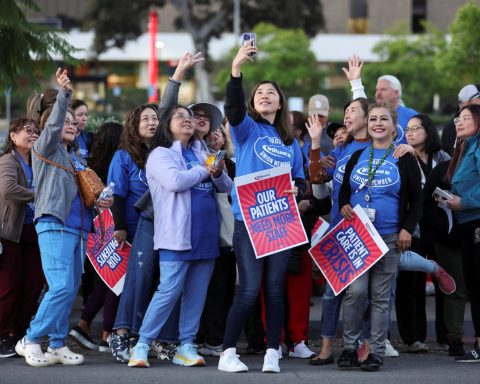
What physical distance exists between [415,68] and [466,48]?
22.1 meters

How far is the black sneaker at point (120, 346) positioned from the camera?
7911 millimetres

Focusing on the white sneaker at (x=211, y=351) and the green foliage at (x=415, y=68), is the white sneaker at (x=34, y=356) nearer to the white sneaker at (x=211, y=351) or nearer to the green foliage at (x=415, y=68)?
the white sneaker at (x=211, y=351)

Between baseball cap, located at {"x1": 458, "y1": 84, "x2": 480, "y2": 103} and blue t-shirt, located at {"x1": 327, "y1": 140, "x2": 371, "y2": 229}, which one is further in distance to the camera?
baseball cap, located at {"x1": 458, "y1": 84, "x2": 480, "y2": 103}

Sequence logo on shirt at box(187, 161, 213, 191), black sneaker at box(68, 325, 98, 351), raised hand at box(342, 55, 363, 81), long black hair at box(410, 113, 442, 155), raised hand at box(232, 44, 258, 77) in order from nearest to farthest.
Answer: raised hand at box(232, 44, 258, 77), logo on shirt at box(187, 161, 213, 191), black sneaker at box(68, 325, 98, 351), raised hand at box(342, 55, 363, 81), long black hair at box(410, 113, 442, 155)

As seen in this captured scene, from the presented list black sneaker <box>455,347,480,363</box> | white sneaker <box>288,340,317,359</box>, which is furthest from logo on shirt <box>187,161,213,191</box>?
black sneaker <box>455,347,480,363</box>

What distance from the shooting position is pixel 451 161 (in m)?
8.35

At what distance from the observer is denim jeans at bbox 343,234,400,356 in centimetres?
759

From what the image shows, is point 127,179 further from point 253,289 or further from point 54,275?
point 253,289

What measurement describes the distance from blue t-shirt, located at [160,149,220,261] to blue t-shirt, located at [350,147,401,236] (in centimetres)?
112

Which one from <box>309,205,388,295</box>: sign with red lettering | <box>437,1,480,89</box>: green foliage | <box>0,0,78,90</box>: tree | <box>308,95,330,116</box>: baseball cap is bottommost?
<box>309,205,388,295</box>: sign with red lettering

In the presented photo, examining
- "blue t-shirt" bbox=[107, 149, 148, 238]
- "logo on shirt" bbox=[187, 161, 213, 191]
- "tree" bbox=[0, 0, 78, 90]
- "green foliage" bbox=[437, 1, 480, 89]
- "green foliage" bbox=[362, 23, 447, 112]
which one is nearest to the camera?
"logo on shirt" bbox=[187, 161, 213, 191]

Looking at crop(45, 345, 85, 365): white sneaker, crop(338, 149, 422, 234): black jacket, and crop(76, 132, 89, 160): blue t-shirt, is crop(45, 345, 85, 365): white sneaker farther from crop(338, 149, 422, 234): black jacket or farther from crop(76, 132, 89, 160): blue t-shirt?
crop(338, 149, 422, 234): black jacket

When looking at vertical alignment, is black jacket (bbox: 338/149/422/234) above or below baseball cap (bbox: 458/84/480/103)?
below

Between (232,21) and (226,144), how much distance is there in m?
44.8
